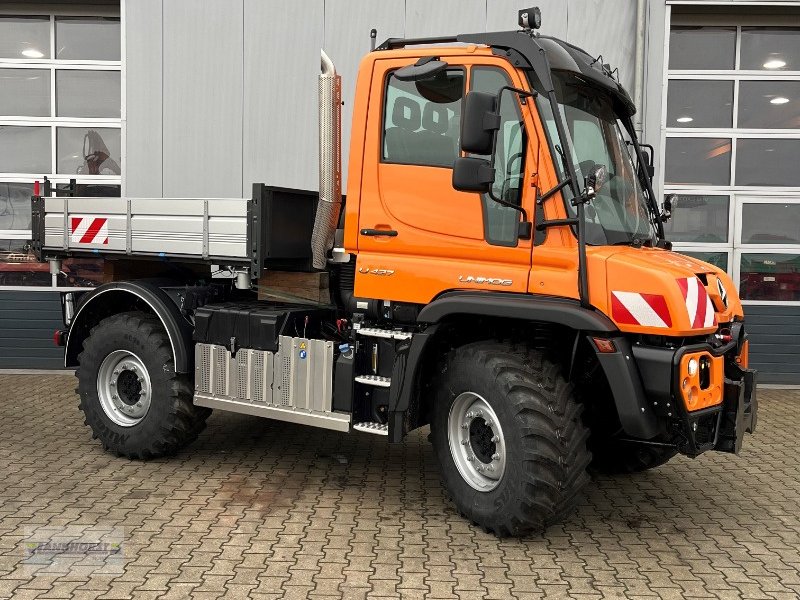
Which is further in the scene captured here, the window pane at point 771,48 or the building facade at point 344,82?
the window pane at point 771,48

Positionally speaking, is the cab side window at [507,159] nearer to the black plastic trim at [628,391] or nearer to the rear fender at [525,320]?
the rear fender at [525,320]

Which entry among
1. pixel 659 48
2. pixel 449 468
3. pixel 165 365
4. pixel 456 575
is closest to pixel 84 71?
pixel 165 365

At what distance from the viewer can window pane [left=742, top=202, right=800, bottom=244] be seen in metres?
10.4

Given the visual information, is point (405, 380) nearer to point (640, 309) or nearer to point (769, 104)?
point (640, 309)

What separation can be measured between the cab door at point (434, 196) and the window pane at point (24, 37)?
7.31 metres

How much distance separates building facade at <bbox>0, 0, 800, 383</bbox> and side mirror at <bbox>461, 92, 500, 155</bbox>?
230 inches

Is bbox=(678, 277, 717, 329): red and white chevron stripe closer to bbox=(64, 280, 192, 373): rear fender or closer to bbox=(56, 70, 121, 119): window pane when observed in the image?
bbox=(64, 280, 192, 373): rear fender

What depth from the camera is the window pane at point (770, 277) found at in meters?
10.3

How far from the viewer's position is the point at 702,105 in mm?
10492

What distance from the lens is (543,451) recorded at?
14.8 ft

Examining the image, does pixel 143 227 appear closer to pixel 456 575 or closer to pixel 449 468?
pixel 449 468

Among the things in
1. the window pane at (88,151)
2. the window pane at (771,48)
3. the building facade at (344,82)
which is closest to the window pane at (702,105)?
the building facade at (344,82)

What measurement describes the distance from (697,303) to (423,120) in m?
2.04

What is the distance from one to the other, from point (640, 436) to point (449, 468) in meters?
1.24
